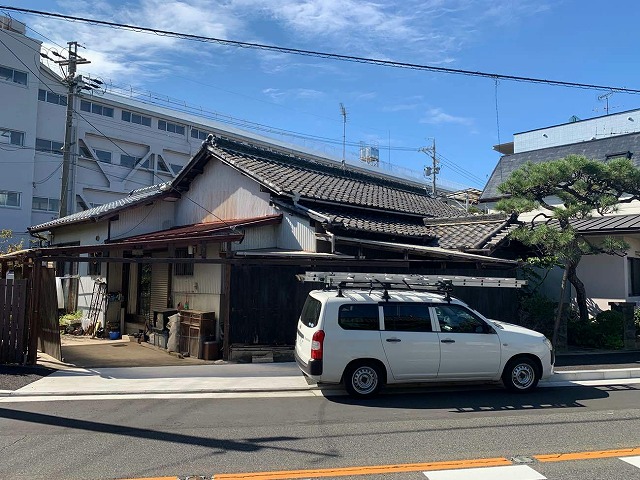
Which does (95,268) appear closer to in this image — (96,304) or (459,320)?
(96,304)

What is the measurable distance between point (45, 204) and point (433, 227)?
30.5 meters

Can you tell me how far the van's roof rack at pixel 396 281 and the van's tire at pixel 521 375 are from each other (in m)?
1.56

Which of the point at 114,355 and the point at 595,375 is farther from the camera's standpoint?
the point at 114,355

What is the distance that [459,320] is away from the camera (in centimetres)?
895

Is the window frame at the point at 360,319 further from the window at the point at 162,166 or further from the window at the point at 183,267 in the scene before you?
the window at the point at 162,166

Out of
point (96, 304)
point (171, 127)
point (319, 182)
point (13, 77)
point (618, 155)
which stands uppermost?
point (171, 127)

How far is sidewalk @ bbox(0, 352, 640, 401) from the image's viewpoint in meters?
8.95

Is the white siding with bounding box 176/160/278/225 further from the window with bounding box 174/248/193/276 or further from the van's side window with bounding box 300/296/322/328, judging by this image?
the van's side window with bounding box 300/296/322/328

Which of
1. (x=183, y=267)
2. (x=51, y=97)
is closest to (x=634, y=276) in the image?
(x=183, y=267)

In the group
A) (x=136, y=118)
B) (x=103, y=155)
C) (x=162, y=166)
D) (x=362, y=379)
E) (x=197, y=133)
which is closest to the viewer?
(x=362, y=379)

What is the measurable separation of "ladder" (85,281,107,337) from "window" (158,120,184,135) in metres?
31.0

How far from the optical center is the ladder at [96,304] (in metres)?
17.0

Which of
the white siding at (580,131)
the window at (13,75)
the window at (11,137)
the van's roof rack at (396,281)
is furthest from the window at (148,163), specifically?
the van's roof rack at (396,281)

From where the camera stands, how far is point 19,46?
35.5 metres
